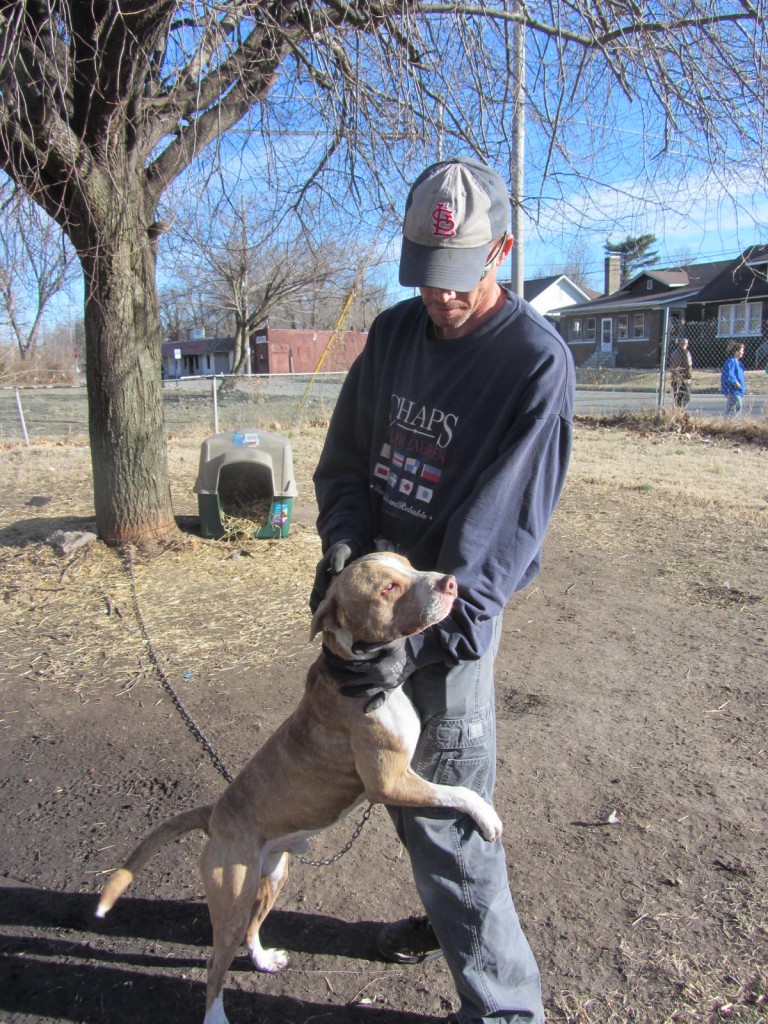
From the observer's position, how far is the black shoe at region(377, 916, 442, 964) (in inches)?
96.8

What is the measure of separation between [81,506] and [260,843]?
7.02m

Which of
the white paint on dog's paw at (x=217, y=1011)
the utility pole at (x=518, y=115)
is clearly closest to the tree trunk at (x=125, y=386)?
the utility pole at (x=518, y=115)

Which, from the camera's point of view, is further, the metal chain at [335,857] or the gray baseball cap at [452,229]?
the metal chain at [335,857]

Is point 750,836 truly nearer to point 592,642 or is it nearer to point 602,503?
point 592,642

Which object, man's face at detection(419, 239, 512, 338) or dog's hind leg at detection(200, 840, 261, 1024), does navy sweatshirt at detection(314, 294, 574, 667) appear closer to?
man's face at detection(419, 239, 512, 338)

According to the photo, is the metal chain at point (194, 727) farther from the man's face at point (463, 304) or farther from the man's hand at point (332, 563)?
the man's face at point (463, 304)

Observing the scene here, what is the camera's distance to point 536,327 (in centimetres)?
206

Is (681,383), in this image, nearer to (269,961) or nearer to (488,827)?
(488,827)

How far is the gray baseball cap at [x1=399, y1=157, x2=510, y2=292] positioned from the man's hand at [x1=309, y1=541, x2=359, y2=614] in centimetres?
82

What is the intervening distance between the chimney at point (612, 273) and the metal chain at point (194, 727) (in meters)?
49.2

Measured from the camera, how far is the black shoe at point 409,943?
2.46 m

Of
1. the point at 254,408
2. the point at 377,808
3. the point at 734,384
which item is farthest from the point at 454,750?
the point at 254,408

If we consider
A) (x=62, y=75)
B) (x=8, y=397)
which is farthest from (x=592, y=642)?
(x=8, y=397)

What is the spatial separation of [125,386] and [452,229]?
192 inches
